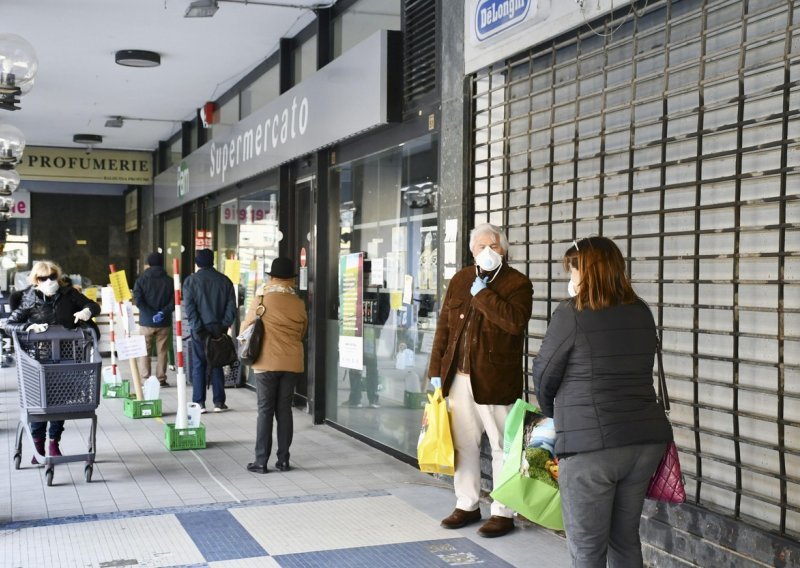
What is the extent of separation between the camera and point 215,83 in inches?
464

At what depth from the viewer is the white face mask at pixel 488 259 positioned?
462 cm

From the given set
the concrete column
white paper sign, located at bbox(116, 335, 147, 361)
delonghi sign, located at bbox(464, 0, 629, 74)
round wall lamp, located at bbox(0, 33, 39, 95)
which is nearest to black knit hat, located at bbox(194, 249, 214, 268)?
white paper sign, located at bbox(116, 335, 147, 361)

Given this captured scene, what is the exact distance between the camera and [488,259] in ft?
15.1

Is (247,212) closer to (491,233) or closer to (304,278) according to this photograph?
(304,278)

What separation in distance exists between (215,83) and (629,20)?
8240 mm

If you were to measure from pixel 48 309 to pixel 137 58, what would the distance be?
468 cm

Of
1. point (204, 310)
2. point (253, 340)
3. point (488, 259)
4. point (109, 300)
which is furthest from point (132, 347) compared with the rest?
point (488, 259)

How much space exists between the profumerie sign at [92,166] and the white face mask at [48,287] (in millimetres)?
12125

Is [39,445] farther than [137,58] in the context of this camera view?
No

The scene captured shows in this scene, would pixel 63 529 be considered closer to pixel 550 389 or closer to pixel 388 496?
pixel 388 496

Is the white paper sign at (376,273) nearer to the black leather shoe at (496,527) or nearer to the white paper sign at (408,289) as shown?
the white paper sign at (408,289)

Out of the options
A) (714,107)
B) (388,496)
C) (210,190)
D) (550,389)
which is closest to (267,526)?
(388,496)

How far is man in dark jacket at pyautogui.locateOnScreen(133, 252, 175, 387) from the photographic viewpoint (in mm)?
11008

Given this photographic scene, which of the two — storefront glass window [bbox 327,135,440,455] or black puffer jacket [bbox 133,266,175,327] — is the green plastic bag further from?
Result: black puffer jacket [bbox 133,266,175,327]
